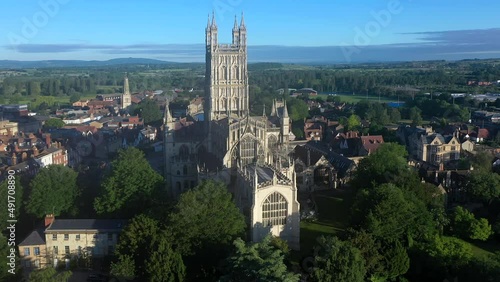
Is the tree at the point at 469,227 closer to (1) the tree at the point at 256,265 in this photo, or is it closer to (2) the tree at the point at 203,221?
(2) the tree at the point at 203,221

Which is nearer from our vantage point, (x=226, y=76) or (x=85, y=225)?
(x=85, y=225)

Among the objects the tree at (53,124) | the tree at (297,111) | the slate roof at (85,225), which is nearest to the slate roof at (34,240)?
the slate roof at (85,225)

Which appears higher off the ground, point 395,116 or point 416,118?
point 416,118

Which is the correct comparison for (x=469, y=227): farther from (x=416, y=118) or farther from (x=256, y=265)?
(x=416, y=118)

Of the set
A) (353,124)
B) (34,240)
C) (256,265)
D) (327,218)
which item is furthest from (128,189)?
(353,124)

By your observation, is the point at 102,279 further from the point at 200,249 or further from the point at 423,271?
the point at 423,271

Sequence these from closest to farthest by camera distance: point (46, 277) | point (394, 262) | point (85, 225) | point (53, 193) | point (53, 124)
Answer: point (46, 277) → point (394, 262) → point (85, 225) → point (53, 193) → point (53, 124)

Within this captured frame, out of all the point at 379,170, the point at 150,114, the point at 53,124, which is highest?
the point at 379,170

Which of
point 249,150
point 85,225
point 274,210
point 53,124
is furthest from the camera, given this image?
point 53,124

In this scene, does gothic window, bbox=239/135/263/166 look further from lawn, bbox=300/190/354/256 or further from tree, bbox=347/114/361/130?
tree, bbox=347/114/361/130
